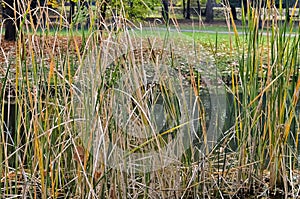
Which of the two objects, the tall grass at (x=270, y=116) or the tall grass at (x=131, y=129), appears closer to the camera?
the tall grass at (x=131, y=129)

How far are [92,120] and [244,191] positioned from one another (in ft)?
2.13

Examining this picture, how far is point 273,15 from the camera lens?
1813 mm

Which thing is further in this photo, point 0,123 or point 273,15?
point 273,15

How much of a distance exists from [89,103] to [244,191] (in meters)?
0.65

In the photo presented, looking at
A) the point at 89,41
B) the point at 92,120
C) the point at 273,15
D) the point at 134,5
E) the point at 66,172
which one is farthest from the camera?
the point at 134,5

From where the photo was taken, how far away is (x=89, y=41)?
5.24 feet

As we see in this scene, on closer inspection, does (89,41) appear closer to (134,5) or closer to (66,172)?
(66,172)

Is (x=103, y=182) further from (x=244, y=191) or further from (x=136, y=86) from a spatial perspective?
(x=244, y=191)

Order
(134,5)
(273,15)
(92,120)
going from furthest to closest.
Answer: (134,5), (273,15), (92,120)

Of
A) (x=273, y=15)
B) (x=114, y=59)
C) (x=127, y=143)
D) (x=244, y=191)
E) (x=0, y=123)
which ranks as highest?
(x=273, y=15)

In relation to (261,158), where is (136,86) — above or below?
above

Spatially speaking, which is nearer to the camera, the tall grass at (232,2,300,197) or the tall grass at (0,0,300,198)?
the tall grass at (0,0,300,198)

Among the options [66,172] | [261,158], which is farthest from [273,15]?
[66,172]

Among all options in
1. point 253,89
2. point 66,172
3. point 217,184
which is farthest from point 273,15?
point 66,172
